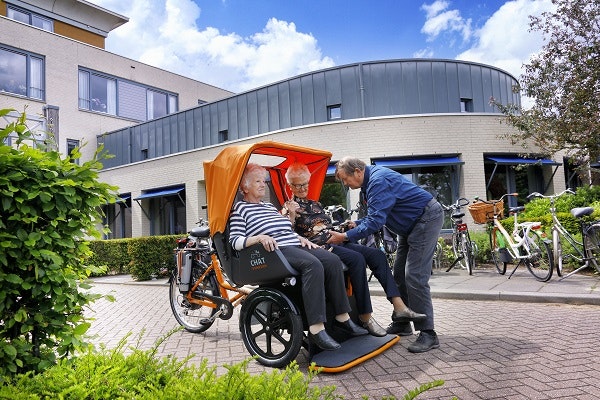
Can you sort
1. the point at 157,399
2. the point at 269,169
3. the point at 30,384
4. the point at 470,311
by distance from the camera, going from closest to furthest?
the point at 157,399, the point at 30,384, the point at 269,169, the point at 470,311

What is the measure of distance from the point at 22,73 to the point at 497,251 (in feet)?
80.0

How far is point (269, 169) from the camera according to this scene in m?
5.32

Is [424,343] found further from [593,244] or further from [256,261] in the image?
[593,244]

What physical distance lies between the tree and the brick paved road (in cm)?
791

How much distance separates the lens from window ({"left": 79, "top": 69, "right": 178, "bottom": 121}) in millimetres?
26828

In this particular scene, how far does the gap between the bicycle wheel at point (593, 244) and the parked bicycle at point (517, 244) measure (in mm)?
592

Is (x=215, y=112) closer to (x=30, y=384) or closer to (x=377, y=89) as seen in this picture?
(x=377, y=89)

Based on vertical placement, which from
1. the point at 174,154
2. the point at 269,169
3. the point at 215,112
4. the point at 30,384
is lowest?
the point at 30,384

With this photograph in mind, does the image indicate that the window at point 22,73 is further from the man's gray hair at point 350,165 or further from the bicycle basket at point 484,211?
the man's gray hair at point 350,165

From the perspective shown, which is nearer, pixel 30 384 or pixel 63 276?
pixel 30 384

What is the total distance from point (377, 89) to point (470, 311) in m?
11.2

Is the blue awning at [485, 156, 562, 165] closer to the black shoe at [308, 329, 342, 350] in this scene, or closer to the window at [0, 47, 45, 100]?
the black shoe at [308, 329, 342, 350]

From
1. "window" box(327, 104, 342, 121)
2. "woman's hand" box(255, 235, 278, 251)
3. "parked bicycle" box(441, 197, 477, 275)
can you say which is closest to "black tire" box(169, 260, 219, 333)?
"woman's hand" box(255, 235, 278, 251)

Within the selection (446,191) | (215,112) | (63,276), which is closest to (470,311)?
(63,276)
